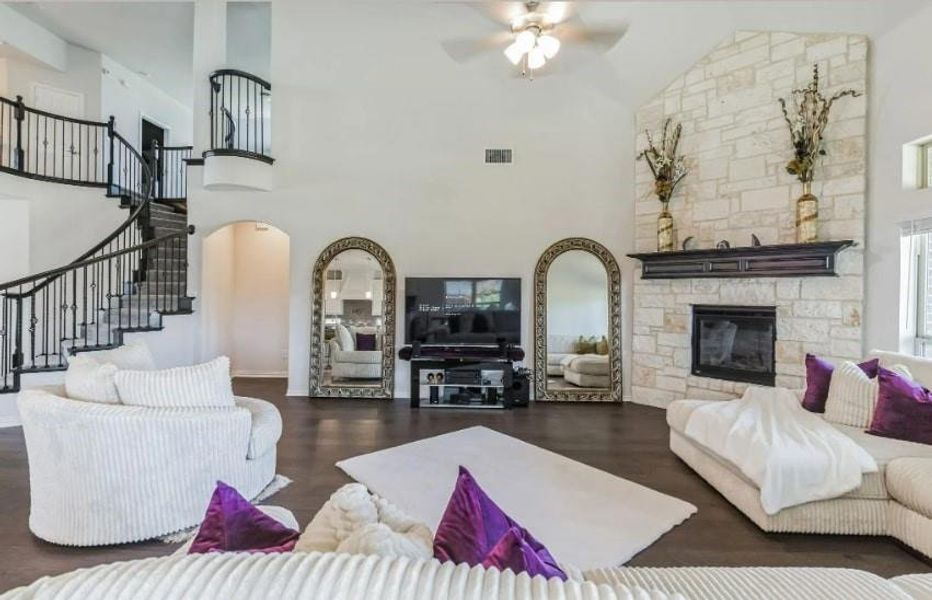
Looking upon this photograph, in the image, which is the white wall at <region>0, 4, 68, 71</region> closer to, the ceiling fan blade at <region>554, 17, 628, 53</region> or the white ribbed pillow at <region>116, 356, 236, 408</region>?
the white ribbed pillow at <region>116, 356, 236, 408</region>

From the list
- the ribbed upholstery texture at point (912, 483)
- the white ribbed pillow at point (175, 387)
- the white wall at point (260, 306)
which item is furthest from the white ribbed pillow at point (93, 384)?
the white wall at point (260, 306)

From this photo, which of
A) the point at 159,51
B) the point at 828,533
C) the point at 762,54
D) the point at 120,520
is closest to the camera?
the point at 120,520

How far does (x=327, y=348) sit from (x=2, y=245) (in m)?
4.52

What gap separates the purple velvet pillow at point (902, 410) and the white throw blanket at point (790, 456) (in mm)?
294

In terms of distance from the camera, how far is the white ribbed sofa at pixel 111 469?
7.12 feet

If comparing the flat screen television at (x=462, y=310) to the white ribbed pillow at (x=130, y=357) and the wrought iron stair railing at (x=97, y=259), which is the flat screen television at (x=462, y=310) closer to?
the white ribbed pillow at (x=130, y=357)

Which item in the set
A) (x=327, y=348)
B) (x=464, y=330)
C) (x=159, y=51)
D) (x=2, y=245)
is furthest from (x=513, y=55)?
(x=2, y=245)

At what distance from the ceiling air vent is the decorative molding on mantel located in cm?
193

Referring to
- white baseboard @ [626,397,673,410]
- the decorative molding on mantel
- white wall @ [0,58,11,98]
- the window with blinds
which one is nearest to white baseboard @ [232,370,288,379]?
white baseboard @ [626,397,673,410]

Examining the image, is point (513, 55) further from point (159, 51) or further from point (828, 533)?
point (159, 51)

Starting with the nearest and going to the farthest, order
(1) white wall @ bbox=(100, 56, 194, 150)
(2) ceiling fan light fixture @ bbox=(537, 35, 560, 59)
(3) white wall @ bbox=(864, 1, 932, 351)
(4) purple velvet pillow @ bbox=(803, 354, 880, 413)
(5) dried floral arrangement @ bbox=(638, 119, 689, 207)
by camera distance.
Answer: (4) purple velvet pillow @ bbox=(803, 354, 880, 413), (3) white wall @ bbox=(864, 1, 932, 351), (2) ceiling fan light fixture @ bbox=(537, 35, 560, 59), (5) dried floral arrangement @ bbox=(638, 119, 689, 207), (1) white wall @ bbox=(100, 56, 194, 150)

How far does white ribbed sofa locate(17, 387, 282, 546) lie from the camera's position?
217cm

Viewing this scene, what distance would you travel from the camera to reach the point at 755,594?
3.62ft

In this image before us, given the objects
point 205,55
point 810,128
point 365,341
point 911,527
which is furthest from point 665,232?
point 205,55
